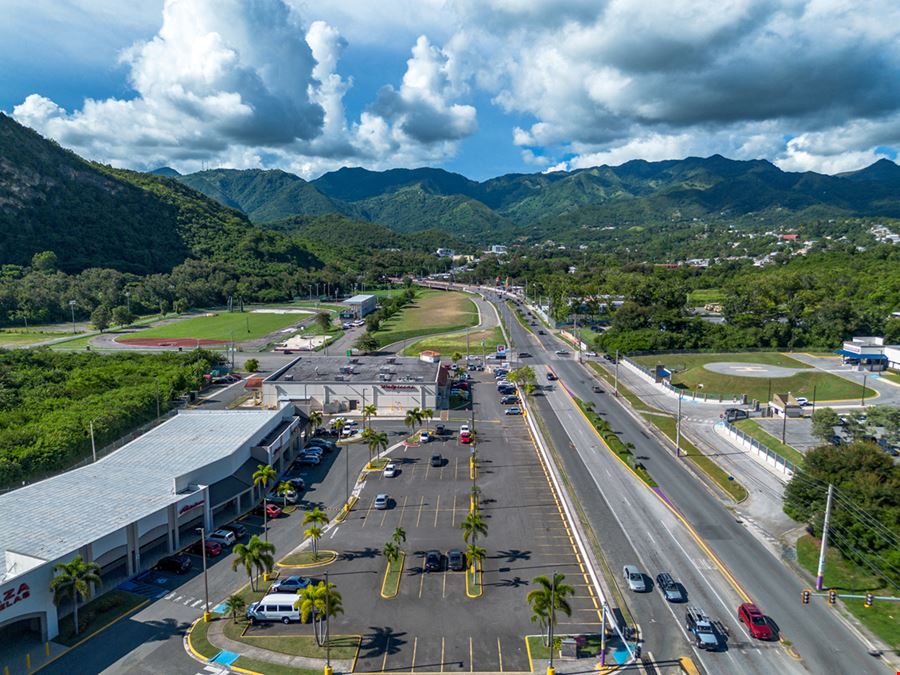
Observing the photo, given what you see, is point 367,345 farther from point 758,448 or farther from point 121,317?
point 121,317

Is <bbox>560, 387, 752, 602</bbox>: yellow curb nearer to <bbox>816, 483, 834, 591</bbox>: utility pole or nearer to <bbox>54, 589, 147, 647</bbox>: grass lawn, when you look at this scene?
<bbox>816, 483, 834, 591</bbox>: utility pole

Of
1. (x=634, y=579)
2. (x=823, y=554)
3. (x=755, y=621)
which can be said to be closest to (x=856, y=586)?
(x=823, y=554)

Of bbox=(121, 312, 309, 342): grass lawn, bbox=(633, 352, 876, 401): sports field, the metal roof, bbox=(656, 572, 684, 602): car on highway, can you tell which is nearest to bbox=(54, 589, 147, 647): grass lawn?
the metal roof

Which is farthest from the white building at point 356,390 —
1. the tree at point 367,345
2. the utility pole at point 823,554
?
the utility pole at point 823,554

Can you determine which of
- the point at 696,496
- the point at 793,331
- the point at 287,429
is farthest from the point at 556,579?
the point at 793,331

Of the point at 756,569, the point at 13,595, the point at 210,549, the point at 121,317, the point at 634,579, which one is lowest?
the point at 756,569

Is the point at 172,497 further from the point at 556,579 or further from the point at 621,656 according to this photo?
the point at 621,656

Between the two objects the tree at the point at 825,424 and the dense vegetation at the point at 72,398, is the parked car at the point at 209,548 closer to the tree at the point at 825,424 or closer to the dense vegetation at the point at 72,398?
the dense vegetation at the point at 72,398
